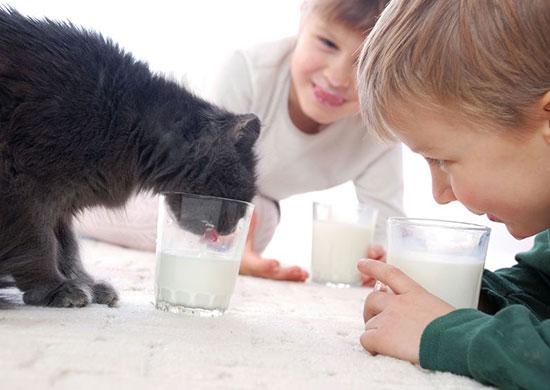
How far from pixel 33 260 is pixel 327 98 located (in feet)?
3.65

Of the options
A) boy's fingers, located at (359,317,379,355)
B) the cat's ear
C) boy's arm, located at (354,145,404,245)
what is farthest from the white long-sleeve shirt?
boy's fingers, located at (359,317,379,355)

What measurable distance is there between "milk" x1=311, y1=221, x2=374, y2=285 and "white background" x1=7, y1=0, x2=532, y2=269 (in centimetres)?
68

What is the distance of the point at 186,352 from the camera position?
85 cm

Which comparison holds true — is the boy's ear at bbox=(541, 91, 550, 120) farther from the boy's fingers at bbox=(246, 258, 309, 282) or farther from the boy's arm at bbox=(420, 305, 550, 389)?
the boy's fingers at bbox=(246, 258, 309, 282)

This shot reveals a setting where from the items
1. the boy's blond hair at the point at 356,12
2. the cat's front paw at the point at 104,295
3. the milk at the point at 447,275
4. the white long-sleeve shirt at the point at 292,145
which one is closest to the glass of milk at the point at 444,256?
the milk at the point at 447,275

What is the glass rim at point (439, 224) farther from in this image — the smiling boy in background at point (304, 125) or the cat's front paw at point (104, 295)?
the smiling boy in background at point (304, 125)

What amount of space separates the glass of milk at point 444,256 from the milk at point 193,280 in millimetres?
273

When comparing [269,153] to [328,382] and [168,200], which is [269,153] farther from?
[328,382]

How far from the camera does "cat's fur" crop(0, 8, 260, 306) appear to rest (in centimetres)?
110

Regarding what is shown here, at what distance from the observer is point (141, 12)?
2650mm

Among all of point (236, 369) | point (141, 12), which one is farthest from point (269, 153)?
point (236, 369)

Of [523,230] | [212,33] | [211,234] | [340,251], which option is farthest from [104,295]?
[212,33]

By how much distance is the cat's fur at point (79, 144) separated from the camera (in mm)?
1098

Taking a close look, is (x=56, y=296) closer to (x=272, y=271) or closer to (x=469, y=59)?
(x=469, y=59)
